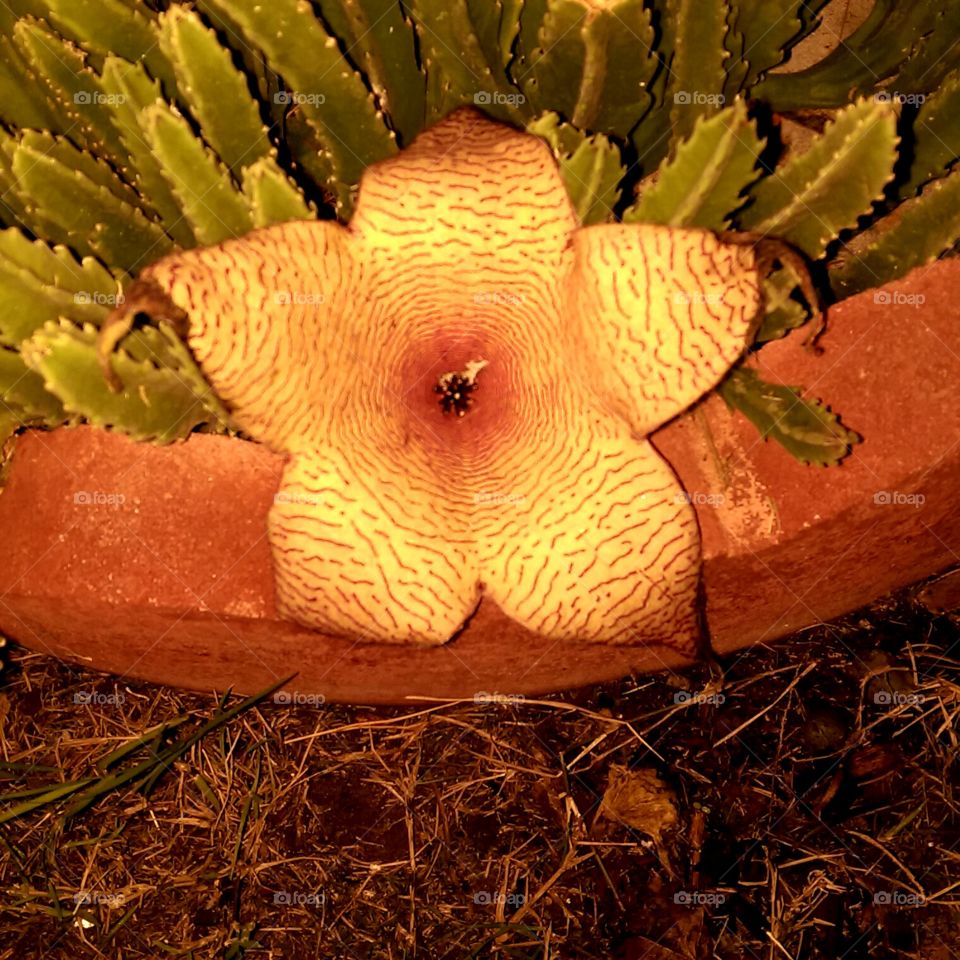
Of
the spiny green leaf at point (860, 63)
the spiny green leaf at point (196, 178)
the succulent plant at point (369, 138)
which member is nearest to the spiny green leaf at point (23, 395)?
the succulent plant at point (369, 138)

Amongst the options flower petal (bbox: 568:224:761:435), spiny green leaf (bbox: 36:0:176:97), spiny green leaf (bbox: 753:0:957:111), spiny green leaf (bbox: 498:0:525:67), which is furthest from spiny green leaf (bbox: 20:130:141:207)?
spiny green leaf (bbox: 753:0:957:111)

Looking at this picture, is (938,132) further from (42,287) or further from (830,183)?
(42,287)

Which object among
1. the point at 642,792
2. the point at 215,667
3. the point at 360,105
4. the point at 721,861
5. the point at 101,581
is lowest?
the point at 721,861

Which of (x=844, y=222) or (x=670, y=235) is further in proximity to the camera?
(x=844, y=222)

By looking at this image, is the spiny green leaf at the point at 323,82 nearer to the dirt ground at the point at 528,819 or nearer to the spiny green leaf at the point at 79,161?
the spiny green leaf at the point at 79,161

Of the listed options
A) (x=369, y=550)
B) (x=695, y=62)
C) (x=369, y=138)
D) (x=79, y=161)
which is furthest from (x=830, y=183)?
(x=79, y=161)

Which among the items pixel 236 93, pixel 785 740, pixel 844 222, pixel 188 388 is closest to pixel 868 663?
pixel 785 740

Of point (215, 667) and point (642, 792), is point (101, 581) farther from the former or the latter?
point (642, 792)
